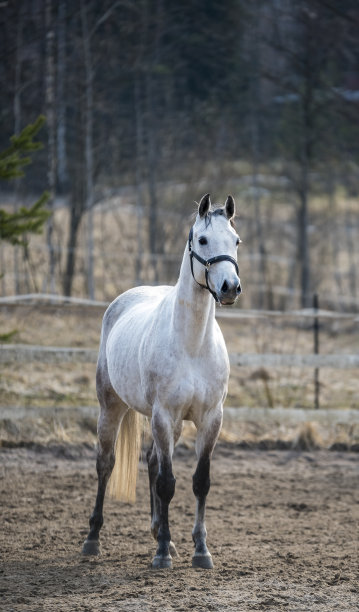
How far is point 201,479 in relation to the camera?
15.8 ft

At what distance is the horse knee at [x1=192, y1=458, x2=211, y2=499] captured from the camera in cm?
481

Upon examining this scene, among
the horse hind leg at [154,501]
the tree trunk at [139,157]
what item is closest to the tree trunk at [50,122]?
the tree trunk at [139,157]

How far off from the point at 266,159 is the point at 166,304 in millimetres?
18305

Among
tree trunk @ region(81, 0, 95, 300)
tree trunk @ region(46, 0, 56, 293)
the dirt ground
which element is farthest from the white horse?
tree trunk @ region(81, 0, 95, 300)

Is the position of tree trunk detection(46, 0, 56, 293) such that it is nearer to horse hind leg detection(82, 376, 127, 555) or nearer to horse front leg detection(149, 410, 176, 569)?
horse hind leg detection(82, 376, 127, 555)

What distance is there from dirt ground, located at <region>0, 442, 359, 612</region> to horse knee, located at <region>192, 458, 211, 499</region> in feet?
1.43

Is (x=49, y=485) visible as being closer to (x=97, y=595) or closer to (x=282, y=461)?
(x=282, y=461)

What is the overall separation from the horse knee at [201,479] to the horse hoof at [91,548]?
82 cm

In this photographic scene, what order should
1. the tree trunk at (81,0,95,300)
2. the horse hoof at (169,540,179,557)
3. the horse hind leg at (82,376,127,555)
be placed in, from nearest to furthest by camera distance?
the horse hoof at (169,540,179,557) → the horse hind leg at (82,376,127,555) → the tree trunk at (81,0,95,300)

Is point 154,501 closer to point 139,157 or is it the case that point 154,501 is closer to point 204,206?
point 204,206

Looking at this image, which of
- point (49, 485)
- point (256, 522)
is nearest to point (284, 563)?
point (256, 522)

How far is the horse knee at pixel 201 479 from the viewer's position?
15.8ft

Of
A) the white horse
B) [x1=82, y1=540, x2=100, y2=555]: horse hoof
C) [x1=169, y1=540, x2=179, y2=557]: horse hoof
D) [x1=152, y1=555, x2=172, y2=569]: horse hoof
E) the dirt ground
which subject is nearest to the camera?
the dirt ground

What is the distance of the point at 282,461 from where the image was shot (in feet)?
26.9
